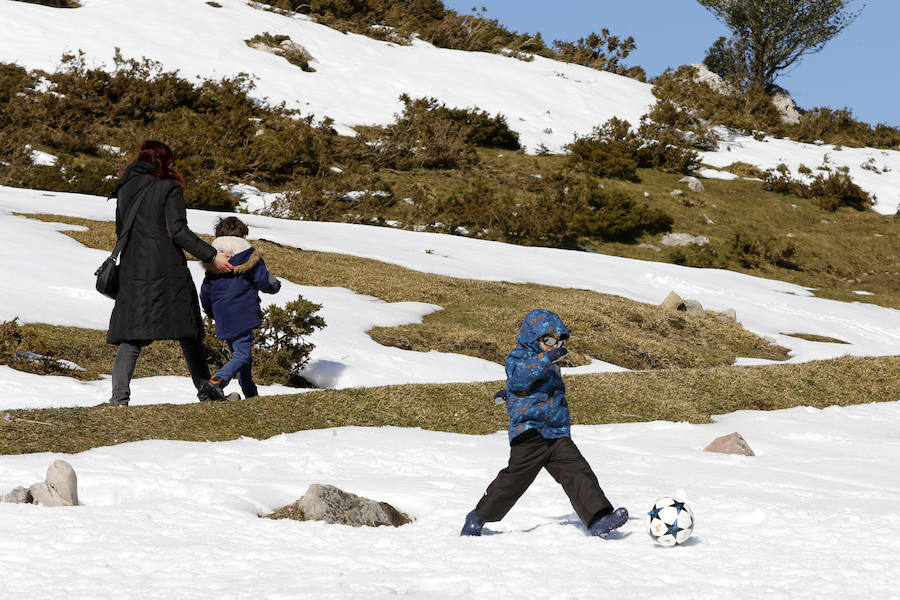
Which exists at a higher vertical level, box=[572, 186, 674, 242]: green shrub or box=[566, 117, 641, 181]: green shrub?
box=[566, 117, 641, 181]: green shrub

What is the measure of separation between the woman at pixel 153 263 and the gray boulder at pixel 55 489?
2570 millimetres

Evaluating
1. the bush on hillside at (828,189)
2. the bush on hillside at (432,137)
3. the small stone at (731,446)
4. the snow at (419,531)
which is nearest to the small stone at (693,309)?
the small stone at (731,446)

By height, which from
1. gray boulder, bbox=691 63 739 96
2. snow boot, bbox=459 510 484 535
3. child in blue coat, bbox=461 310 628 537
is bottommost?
snow boot, bbox=459 510 484 535

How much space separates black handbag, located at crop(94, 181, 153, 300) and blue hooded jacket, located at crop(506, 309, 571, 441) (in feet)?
15.8

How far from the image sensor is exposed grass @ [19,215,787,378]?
17875 mm

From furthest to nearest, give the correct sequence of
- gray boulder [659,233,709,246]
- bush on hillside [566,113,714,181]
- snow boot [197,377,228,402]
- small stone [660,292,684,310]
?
1. bush on hillside [566,113,714,181]
2. gray boulder [659,233,709,246]
3. small stone [660,292,684,310]
4. snow boot [197,377,228,402]

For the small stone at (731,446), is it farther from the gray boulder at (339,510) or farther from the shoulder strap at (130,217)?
the shoulder strap at (130,217)

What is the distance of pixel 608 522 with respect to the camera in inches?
233

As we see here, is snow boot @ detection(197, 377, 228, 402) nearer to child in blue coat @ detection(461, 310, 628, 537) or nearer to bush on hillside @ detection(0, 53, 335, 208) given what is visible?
child in blue coat @ detection(461, 310, 628, 537)

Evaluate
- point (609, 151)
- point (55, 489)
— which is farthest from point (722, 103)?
point (55, 489)

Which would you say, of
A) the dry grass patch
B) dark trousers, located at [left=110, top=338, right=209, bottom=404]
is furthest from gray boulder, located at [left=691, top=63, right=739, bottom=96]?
dark trousers, located at [left=110, top=338, right=209, bottom=404]

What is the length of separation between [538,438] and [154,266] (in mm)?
4785

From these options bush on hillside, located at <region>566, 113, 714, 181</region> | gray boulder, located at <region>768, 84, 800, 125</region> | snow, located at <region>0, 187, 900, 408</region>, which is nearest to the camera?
snow, located at <region>0, 187, 900, 408</region>

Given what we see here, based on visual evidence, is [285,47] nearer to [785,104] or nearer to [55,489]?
[785,104]
